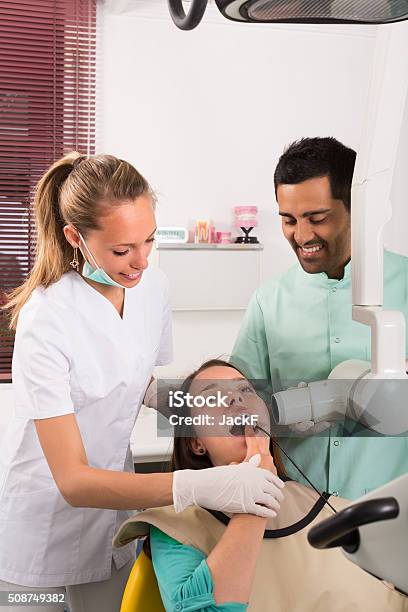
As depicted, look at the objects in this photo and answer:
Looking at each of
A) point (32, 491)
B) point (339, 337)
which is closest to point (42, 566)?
point (32, 491)

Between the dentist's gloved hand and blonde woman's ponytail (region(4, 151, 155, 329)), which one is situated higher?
blonde woman's ponytail (region(4, 151, 155, 329))

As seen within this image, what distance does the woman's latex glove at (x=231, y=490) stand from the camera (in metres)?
0.79

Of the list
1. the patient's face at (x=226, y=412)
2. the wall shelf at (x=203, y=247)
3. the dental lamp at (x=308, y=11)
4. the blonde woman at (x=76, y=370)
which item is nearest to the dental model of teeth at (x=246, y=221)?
the wall shelf at (x=203, y=247)

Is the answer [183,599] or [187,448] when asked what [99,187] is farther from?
[183,599]

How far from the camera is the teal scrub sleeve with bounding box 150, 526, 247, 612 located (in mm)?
728

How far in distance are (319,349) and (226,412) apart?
0.50 ft

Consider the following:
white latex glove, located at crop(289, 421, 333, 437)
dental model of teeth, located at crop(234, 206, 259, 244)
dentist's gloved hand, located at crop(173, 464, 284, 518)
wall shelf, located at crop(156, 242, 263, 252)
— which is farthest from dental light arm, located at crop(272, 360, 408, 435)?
dental model of teeth, located at crop(234, 206, 259, 244)

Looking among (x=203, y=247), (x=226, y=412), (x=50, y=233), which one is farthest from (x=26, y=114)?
(x=226, y=412)

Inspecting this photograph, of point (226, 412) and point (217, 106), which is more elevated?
point (217, 106)

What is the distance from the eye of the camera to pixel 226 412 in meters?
0.91

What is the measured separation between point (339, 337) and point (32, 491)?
0.47m

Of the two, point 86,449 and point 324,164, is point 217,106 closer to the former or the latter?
point 324,164

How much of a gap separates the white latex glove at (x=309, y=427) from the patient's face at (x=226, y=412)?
0.42 ft

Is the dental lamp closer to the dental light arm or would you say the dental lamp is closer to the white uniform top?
the dental light arm
